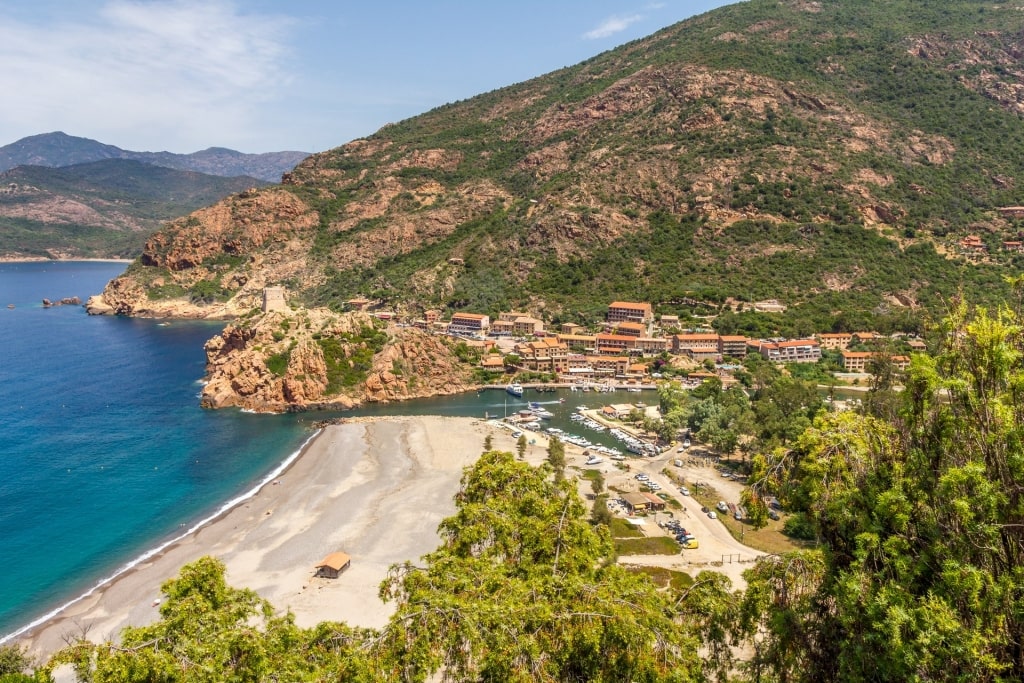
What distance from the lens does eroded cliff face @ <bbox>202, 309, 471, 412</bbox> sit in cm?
6322

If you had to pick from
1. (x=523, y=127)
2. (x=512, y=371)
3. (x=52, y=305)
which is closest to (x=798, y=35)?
(x=523, y=127)

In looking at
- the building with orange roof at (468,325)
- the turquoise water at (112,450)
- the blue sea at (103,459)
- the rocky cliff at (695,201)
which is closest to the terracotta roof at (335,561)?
the turquoise water at (112,450)

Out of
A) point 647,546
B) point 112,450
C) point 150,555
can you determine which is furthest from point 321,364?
point 647,546

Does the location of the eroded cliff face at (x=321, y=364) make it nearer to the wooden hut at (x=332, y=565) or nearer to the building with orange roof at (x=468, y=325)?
the building with orange roof at (x=468, y=325)

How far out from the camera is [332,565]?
30.0 meters

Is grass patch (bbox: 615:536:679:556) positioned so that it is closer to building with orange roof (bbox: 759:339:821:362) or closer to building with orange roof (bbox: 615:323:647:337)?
building with orange roof (bbox: 759:339:821:362)

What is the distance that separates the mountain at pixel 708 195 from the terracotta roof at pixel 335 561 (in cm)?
6675

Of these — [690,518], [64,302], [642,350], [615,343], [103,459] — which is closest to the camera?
[690,518]

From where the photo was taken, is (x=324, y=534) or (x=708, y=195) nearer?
(x=324, y=534)

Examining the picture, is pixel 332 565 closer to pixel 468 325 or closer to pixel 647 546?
pixel 647 546

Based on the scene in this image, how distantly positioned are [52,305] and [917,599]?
171 metres

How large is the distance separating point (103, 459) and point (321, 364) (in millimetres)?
23664

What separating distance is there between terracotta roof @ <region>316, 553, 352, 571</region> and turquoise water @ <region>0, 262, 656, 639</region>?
11812 mm

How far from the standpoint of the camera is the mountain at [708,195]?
9531cm
